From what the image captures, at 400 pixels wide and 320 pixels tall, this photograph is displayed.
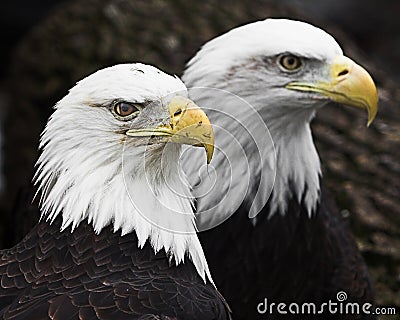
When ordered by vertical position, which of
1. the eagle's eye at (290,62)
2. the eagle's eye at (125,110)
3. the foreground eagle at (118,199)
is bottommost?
the foreground eagle at (118,199)

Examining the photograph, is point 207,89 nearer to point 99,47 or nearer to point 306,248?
point 306,248

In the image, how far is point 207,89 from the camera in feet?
15.9

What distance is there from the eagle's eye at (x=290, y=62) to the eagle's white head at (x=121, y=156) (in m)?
0.85

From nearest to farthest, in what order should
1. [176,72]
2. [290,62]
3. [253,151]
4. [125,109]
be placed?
[125,109] < [290,62] < [253,151] < [176,72]

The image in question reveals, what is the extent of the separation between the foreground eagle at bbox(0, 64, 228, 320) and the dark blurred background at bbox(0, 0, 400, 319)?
264cm

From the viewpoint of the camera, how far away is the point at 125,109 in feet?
13.2

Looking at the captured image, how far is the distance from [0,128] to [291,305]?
4.80m

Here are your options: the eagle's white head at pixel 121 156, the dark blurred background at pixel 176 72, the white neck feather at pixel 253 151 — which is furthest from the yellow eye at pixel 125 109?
the dark blurred background at pixel 176 72

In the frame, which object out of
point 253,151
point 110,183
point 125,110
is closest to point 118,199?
point 110,183

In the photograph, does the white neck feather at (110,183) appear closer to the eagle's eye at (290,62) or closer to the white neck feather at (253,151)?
the white neck feather at (253,151)

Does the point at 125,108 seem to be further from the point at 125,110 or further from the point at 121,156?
the point at 121,156

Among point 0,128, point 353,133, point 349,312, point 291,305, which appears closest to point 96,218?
point 291,305

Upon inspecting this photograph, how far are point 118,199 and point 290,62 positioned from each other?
4.10 ft

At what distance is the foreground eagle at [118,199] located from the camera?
3.97 meters
